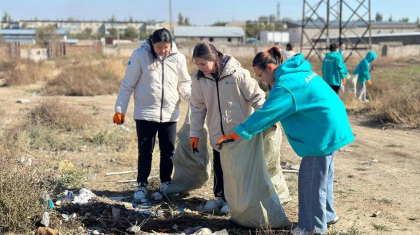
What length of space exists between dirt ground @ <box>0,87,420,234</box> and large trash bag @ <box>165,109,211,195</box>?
0.59 feet

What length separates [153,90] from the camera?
4.71 m

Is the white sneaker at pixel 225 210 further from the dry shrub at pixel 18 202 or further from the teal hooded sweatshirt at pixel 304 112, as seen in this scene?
the dry shrub at pixel 18 202

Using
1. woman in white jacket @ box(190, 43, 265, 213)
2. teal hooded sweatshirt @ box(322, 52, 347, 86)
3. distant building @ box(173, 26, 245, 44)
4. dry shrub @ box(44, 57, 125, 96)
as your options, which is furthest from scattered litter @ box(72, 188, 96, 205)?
distant building @ box(173, 26, 245, 44)

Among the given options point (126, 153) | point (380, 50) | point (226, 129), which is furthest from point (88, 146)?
point (380, 50)

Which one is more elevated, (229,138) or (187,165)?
(229,138)

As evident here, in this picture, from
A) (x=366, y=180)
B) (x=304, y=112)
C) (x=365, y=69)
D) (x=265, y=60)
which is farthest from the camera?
(x=365, y=69)

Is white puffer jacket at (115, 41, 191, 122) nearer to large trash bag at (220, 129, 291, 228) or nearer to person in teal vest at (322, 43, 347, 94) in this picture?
large trash bag at (220, 129, 291, 228)

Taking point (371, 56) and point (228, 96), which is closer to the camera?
point (228, 96)

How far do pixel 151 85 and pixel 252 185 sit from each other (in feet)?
4.80

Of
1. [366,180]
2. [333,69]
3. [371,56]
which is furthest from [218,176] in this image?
[371,56]

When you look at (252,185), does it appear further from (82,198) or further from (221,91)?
(82,198)

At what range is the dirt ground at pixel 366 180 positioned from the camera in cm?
432

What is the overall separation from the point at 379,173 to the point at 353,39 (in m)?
45.2

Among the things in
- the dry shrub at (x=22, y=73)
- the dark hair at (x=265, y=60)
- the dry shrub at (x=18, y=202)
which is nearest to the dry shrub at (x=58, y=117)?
the dry shrub at (x=18, y=202)
